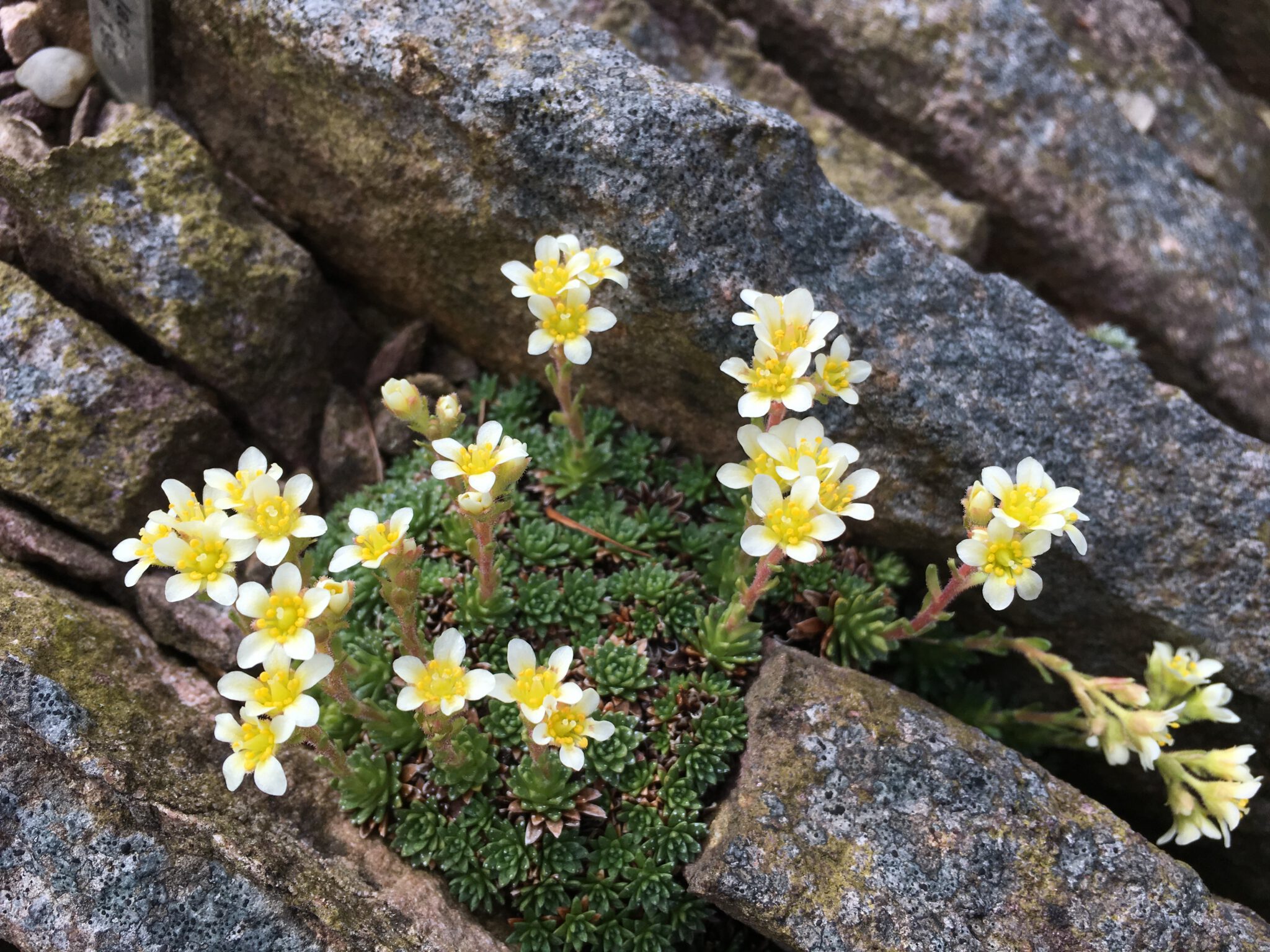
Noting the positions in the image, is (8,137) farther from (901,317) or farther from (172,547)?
(901,317)

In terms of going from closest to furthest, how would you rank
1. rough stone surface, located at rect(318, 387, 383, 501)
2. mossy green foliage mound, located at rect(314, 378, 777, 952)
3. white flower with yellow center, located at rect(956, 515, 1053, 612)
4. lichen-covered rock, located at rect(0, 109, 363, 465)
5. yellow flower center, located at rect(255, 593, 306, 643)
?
yellow flower center, located at rect(255, 593, 306, 643)
white flower with yellow center, located at rect(956, 515, 1053, 612)
mossy green foliage mound, located at rect(314, 378, 777, 952)
lichen-covered rock, located at rect(0, 109, 363, 465)
rough stone surface, located at rect(318, 387, 383, 501)

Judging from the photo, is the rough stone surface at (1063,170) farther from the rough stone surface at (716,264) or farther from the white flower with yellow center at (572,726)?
the white flower with yellow center at (572,726)

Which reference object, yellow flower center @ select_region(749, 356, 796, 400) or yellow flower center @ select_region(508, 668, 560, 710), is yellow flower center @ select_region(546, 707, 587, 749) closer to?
yellow flower center @ select_region(508, 668, 560, 710)

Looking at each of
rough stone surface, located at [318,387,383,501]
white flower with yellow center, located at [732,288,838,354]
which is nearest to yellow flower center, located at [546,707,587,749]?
white flower with yellow center, located at [732,288,838,354]

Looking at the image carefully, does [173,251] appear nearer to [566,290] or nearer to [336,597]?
[566,290]

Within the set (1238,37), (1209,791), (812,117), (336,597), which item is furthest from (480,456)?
(1238,37)

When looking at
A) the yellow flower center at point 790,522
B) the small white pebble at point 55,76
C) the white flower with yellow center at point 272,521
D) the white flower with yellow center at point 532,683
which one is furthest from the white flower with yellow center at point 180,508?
the small white pebble at point 55,76

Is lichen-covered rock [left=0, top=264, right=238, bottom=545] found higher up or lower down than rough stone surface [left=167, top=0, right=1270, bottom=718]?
lower down
